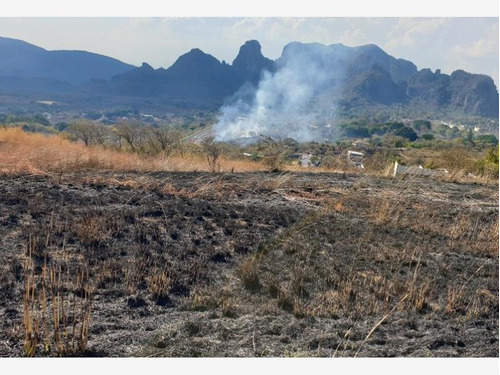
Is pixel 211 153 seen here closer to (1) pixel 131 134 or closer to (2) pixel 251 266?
(1) pixel 131 134

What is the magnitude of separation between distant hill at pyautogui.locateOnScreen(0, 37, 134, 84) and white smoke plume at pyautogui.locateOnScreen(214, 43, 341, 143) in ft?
72.7

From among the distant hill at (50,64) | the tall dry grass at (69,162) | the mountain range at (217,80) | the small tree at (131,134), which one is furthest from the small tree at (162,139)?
the distant hill at (50,64)

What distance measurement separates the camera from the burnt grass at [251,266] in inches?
112

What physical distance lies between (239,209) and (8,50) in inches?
2150

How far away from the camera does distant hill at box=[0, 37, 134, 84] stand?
52281 mm

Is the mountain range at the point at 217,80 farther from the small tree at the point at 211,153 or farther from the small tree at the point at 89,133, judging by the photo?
the small tree at the point at 211,153

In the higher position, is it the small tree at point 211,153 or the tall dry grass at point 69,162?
the small tree at point 211,153

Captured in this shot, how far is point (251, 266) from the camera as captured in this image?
13.3ft

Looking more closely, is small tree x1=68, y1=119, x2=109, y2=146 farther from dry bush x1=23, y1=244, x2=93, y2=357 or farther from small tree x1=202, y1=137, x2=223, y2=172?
dry bush x1=23, y1=244, x2=93, y2=357

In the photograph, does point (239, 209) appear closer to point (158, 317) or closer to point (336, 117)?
point (158, 317)

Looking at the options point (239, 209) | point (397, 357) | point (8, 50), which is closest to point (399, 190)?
point (239, 209)

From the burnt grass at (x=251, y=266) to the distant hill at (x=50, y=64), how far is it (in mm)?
50408

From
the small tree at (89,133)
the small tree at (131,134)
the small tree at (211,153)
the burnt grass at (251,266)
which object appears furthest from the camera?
the small tree at (89,133)

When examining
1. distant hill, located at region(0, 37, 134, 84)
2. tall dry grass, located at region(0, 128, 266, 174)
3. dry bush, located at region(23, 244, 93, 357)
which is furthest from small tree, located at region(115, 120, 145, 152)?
→ distant hill, located at region(0, 37, 134, 84)
